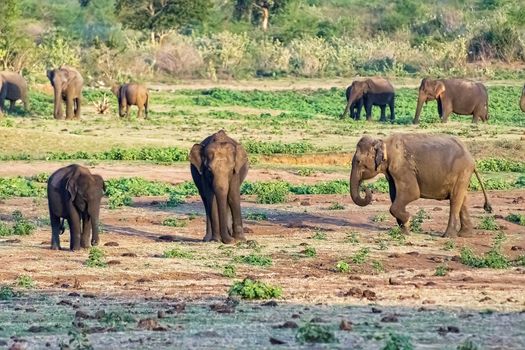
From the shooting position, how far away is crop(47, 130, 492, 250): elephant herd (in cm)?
1762

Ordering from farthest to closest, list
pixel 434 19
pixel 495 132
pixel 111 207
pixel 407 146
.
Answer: pixel 434 19 < pixel 495 132 < pixel 111 207 < pixel 407 146

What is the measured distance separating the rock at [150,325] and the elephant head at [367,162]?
8.88m

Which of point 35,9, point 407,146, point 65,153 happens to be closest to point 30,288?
point 407,146

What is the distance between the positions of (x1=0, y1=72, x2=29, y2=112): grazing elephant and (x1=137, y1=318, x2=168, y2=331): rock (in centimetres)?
2906

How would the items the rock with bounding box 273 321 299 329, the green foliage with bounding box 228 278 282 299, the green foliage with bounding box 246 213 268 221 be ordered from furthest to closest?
the green foliage with bounding box 246 213 268 221, the green foliage with bounding box 228 278 282 299, the rock with bounding box 273 321 299 329

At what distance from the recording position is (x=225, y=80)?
55.7 m

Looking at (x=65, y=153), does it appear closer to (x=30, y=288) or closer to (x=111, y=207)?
(x=111, y=207)

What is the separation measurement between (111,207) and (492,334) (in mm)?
13131

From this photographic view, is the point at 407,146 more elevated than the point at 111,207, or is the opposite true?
the point at 407,146

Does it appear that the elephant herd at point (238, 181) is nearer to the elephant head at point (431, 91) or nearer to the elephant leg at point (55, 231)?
the elephant leg at point (55, 231)

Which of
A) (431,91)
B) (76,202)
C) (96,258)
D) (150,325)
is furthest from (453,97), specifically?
(150,325)

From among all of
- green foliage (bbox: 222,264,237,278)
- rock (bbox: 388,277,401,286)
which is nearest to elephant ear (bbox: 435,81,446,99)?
green foliage (bbox: 222,264,237,278)

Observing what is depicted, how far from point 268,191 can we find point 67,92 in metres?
16.6

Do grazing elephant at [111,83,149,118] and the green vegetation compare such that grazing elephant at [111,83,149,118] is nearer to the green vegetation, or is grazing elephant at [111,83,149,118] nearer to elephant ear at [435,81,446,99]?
elephant ear at [435,81,446,99]
